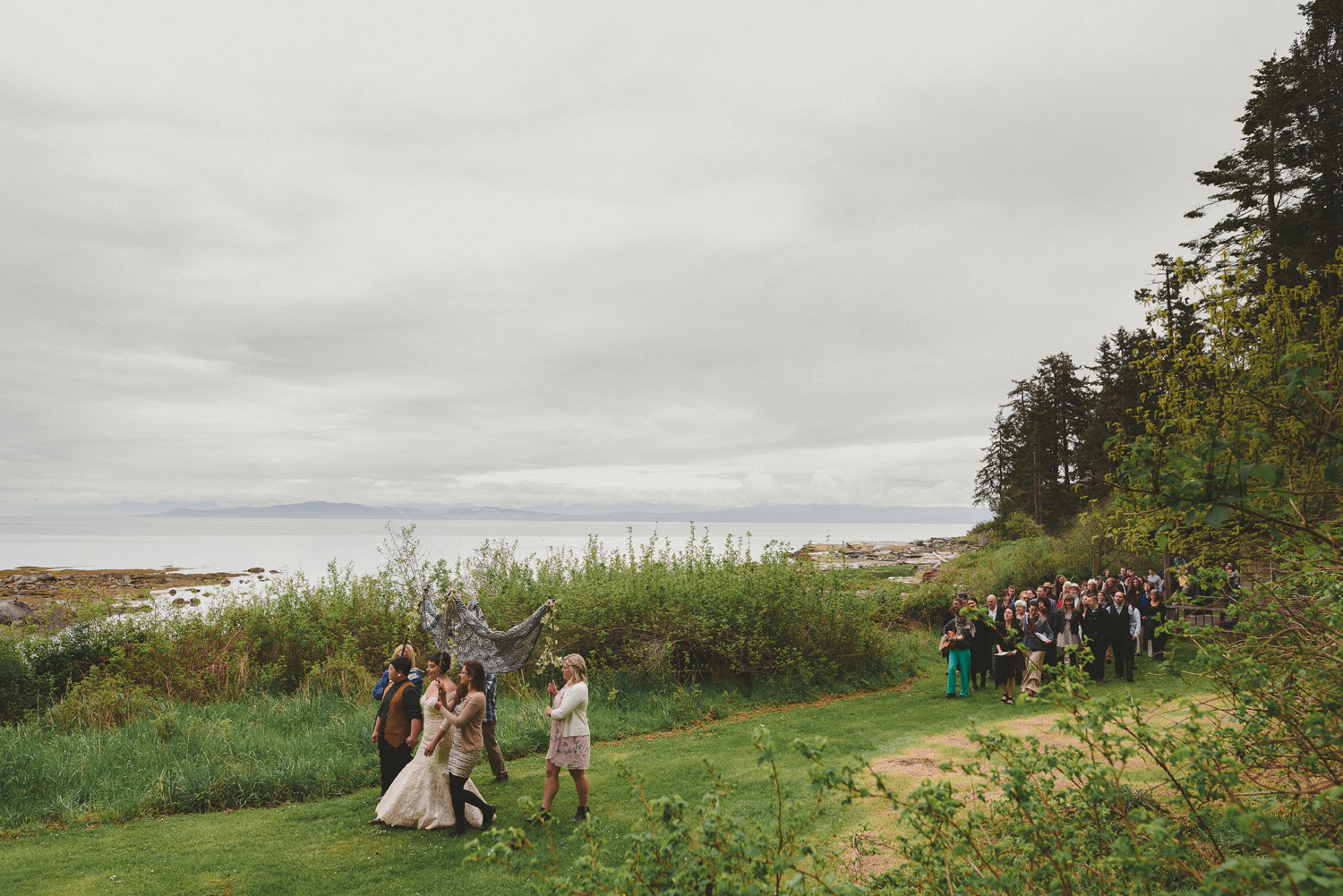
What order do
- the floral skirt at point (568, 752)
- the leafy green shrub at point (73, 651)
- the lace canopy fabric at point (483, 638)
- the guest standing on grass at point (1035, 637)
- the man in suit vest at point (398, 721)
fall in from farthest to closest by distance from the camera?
1. the leafy green shrub at point (73, 651)
2. the guest standing on grass at point (1035, 637)
3. the lace canopy fabric at point (483, 638)
4. the man in suit vest at point (398, 721)
5. the floral skirt at point (568, 752)

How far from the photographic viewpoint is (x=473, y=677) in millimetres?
9008

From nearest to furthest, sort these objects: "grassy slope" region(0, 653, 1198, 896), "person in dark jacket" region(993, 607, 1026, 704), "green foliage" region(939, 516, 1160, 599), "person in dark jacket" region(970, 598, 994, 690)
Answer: "grassy slope" region(0, 653, 1198, 896)
"person in dark jacket" region(993, 607, 1026, 704)
"person in dark jacket" region(970, 598, 994, 690)
"green foliage" region(939, 516, 1160, 599)

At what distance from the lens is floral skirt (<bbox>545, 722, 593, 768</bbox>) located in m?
9.09

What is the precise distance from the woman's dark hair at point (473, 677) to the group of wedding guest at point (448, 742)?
1cm

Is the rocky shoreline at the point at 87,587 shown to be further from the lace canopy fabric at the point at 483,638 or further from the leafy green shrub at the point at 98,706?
the lace canopy fabric at the point at 483,638

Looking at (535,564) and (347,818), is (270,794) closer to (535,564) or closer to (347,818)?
(347,818)

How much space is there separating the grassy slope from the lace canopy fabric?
6.28ft

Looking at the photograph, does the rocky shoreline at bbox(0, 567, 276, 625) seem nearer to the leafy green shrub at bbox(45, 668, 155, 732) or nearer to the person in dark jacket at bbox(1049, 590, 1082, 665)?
the leafy green shrub at bbox(45, 668, 155, 732)

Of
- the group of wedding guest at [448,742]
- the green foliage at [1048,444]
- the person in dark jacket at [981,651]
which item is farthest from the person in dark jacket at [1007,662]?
the green foliage at [1048,444]

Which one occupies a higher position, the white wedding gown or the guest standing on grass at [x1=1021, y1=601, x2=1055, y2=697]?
the guest standing on grass at [x1=1021, y1=601, x2=1055, y2=697]

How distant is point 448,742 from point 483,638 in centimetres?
178

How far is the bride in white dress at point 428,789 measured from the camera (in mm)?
9336

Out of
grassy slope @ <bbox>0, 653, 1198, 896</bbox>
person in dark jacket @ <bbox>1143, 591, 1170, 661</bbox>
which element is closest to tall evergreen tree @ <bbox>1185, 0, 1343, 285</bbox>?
person in dark jacket @ <bbox>1143, 591, 1170, 661</bbox>

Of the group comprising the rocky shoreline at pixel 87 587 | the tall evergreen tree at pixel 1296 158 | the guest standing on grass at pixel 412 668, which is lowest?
the rocky shoreline at pixel 87 587
